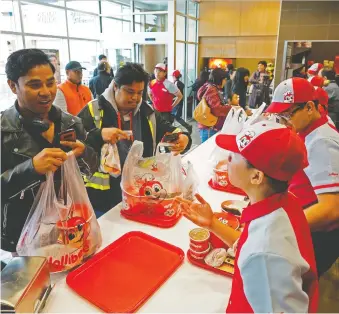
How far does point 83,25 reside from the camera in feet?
21.7

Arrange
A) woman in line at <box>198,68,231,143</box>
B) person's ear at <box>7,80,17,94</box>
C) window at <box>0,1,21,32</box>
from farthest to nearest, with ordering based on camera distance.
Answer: window at <box>0,1,21,32</box>, woman in line at <box>198,68,231,143</box>, person's ear at <box>7,80,17,94</box>

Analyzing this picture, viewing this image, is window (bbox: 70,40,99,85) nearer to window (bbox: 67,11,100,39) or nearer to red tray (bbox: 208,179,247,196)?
window (bbox: 67,11,100,39)

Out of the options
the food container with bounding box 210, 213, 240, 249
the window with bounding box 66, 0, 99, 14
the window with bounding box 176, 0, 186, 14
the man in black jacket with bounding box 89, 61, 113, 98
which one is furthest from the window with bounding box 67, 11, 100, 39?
the food container with bounding box 210, 213, 240, 249

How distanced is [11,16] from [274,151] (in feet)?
17.7

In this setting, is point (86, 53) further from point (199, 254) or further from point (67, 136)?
point (199, 254)

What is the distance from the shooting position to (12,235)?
1.13 m

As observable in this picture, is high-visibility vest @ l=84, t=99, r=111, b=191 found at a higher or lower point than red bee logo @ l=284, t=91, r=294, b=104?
lower

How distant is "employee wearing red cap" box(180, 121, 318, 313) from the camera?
2.19 ft

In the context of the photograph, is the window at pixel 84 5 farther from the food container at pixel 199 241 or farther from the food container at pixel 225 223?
the food container at pixel 199 241

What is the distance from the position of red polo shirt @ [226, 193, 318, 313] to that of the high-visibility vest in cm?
88

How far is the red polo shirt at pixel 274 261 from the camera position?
66 cm

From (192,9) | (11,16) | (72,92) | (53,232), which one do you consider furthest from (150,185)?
(192,9)

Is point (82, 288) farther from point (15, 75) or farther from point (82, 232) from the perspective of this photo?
point (15, 75)

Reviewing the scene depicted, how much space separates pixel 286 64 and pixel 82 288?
6.19m
